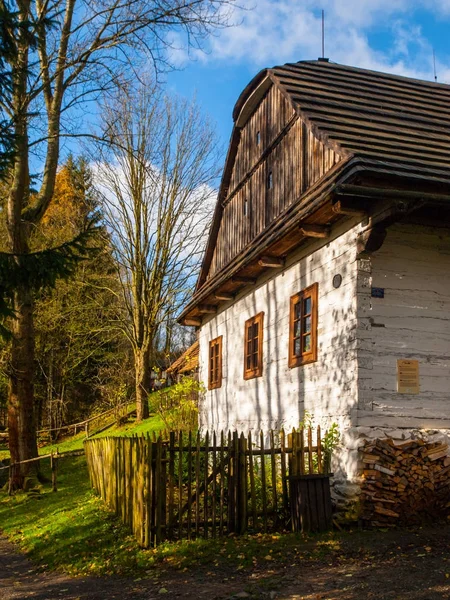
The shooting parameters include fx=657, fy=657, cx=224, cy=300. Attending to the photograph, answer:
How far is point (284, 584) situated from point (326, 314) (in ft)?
15.0

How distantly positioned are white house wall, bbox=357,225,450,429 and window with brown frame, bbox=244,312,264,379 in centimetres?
410

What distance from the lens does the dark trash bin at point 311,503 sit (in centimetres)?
868

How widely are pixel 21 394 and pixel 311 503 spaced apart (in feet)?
32.0

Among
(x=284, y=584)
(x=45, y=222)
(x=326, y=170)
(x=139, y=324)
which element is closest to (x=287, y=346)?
(x=326, y=170)

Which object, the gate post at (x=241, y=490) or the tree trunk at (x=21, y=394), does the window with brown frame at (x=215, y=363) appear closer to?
the tree trunk at (x=21, y=394)

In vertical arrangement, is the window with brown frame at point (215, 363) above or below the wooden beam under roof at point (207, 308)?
below

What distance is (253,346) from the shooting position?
538 inches

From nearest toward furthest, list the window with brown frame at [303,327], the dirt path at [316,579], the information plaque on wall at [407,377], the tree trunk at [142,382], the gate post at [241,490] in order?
the dirt path at [316,579], the gate post at [241,490], the information plaque on wall at [407,377], the window with brown frame at [303,327], the tree trunk at [142,382]

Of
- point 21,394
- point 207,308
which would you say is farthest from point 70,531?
point 207,308

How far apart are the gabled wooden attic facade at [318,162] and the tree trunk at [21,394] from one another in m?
4.25

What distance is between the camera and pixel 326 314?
10.1 m

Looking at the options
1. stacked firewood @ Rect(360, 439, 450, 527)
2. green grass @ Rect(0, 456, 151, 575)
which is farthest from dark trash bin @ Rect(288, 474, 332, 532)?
green grass @ Rect(0, 456, 151, 575)

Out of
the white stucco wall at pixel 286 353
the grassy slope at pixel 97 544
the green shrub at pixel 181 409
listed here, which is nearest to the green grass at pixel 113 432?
the green shrub at pixel 181 409

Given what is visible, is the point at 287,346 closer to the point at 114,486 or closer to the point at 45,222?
the point at 114,486
